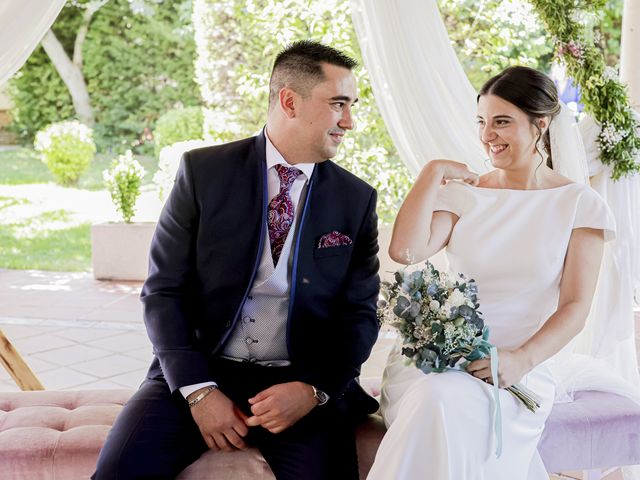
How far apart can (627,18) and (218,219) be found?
2.64 m

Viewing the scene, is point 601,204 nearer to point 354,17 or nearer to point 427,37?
point 427,37

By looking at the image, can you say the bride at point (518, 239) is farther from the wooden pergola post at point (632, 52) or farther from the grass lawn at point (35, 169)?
the grass lawn at point (35, 169)

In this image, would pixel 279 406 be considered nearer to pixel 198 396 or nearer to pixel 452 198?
pixel 198 396

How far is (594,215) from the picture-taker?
255cm

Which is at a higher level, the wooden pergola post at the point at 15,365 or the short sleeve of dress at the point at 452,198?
the short sleeve of dress at the point at 452,198

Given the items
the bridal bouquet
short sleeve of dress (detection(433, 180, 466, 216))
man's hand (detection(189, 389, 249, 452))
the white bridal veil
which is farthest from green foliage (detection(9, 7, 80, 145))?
the bridal bouquet

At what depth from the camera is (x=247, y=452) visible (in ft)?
7.67

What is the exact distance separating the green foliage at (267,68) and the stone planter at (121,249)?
148 centimetres

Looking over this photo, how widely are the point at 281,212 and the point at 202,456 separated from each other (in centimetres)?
77

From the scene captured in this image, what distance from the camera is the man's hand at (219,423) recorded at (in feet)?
7.67

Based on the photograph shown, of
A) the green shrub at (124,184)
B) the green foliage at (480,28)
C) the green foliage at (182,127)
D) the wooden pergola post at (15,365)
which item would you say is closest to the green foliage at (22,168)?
the green foliage at (182,127)

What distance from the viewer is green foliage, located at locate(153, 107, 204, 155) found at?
41.2 ft

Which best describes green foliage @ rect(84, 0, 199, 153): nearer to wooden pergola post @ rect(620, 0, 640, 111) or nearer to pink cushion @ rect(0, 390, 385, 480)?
wooden pergola post @ rect(620, 0, 640, 111)

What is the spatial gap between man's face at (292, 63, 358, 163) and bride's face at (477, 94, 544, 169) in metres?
0.43
